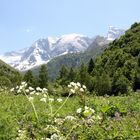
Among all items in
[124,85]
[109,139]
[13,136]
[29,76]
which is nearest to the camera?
[13,136]

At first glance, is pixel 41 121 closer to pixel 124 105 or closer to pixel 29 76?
pixel 124 105

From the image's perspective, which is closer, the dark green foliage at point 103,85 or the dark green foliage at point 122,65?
the dark green foliage at point 122,65

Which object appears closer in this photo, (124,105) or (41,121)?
(41,121)

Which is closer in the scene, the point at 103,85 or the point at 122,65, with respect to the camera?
the point at 103,85

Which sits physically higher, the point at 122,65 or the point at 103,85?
the point at 122,65

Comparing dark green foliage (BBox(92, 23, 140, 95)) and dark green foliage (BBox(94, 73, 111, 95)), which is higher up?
dark green foliage (BBox(92, 23, 140, 95))

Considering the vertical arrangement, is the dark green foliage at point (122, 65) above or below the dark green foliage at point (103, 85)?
above

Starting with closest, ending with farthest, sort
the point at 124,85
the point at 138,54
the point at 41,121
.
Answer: the point at 41,121 < the point at 124,85 < the point at 138,54

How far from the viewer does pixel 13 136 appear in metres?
8.69

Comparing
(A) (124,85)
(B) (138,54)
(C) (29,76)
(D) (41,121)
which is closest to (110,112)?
(D) (41,121)

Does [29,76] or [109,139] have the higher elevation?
[29,76]

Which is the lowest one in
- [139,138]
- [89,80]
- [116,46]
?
[139,138]

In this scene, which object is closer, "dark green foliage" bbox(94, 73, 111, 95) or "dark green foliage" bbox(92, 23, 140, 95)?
"dark green foliage" bbox(92, 23, 140, 95)

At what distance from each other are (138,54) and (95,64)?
16159 millimetres
